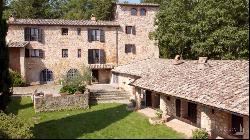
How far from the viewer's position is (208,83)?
21.4 meters

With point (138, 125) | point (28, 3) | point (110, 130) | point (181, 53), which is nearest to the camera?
point (110, 130)

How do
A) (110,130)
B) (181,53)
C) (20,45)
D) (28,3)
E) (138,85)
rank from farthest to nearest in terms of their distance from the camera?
(28,3)
(181,53)
(20,45)
(138,85)
(110,130)

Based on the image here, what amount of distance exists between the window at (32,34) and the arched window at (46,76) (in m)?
3.81

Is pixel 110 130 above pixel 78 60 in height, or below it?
below

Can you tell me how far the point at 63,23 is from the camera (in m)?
41.9

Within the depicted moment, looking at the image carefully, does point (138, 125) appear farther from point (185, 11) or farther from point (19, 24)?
point (19, 24)

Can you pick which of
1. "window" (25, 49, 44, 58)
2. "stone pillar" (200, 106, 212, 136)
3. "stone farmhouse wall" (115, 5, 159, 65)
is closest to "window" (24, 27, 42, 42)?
"window" (25, 49, 44, 58)

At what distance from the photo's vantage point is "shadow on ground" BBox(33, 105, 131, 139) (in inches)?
802

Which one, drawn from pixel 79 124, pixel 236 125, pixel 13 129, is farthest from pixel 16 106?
pixel 236 125

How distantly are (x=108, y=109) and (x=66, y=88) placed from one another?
4.70 metres

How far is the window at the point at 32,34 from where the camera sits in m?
41.3

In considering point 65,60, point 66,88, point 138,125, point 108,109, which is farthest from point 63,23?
point 138,125

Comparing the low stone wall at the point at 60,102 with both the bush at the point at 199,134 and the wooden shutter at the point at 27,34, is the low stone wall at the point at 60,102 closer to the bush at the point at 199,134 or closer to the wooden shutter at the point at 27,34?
the bush at the point at 199,134

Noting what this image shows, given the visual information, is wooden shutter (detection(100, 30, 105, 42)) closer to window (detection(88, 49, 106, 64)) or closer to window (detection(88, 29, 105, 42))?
window (detection(88, 29, 105, 42))
